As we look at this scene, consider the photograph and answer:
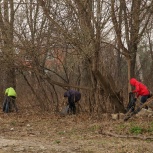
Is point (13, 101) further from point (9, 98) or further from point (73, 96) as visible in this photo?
point (73, 96)

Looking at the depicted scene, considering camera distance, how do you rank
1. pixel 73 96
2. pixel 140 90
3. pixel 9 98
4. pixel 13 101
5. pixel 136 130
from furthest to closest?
1. pixel 13 101
2. pixel 9 98
3. pixel 73 96
4. pixel 140 90
5. pixel 136 130

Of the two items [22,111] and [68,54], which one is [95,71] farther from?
[22,111]

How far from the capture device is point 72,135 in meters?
10.5

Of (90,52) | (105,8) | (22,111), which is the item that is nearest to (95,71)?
(90,52)

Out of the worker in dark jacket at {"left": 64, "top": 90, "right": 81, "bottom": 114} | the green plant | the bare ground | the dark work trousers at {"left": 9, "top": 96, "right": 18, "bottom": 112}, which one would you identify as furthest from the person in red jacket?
the dark work trousers at {"left": 9, "top": 96, "right": 18, "bottom": 112}

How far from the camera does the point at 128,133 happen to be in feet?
34.4

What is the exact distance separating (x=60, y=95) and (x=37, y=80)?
5.27 ft

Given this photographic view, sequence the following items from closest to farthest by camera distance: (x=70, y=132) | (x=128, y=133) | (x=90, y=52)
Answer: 1. (x=128, y=133)
2. (x=70, y=132)
3. (x=90, y=52)

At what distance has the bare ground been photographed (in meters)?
8.02

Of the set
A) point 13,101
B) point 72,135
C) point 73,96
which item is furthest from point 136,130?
point 13,101

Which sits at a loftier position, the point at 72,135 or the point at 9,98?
the point at 9,98

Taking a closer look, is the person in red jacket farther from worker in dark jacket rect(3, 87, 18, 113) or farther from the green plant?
worker in dark jacket rect(3, 87, 18, 113)

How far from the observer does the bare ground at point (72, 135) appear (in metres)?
8.02

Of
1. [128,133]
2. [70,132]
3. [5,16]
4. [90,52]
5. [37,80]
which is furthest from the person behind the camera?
[37,80]
